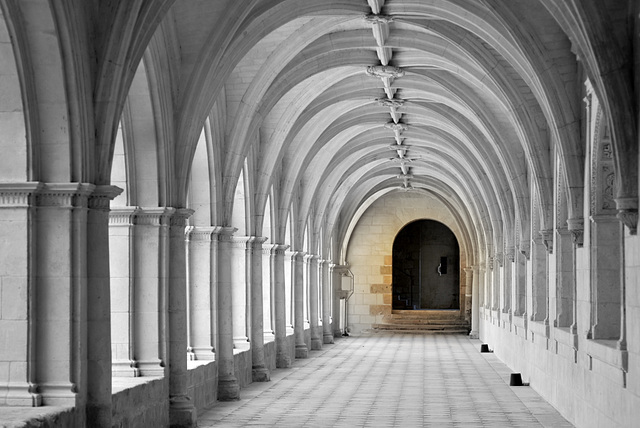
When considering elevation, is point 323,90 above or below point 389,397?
above

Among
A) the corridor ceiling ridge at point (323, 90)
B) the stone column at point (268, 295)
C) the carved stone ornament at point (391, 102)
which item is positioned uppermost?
the carved stone ornament at point (391, 102)

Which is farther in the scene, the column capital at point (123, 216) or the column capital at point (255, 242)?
the column capital at point (255, 242)

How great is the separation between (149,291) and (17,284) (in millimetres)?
3068

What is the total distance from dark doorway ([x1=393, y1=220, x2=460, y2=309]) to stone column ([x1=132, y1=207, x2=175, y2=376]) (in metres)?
31.2

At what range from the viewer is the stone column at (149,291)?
35.3 feet

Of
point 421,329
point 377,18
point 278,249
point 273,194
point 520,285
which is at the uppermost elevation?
point 377,18

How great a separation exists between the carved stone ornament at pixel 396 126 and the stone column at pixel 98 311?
45.3 ft

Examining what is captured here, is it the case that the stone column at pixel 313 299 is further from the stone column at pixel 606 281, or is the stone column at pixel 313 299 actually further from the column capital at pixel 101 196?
the column capital at pixel 101 196

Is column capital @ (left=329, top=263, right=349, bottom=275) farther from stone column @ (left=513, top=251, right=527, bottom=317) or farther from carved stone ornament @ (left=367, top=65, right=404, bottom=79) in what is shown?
carved stone ornament @ (left=367, top=65, right=404, bottom=79)

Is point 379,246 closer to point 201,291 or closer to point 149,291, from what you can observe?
point 201,291

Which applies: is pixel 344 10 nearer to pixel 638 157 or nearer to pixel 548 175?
pixel 548 175

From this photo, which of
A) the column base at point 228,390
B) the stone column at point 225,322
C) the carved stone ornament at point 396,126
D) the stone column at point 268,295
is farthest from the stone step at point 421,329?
the column base at point 228,390

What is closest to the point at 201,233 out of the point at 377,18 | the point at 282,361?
the point at 377,18

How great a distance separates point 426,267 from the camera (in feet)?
137
